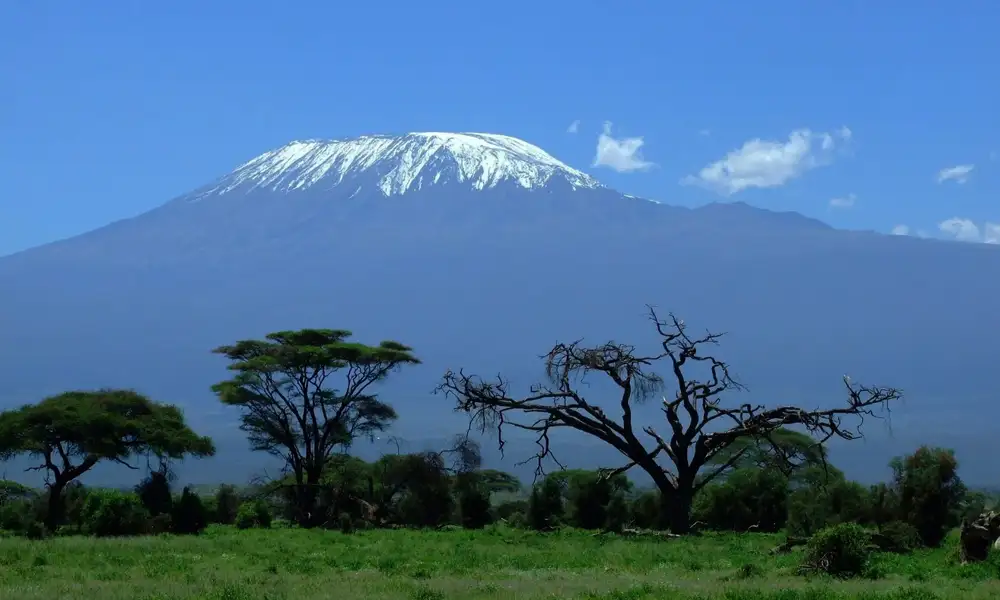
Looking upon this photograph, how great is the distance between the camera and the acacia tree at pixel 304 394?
161 ft

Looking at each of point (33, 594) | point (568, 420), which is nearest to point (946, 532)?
point (568, 420)

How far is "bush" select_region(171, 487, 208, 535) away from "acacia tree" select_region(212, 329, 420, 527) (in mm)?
7104

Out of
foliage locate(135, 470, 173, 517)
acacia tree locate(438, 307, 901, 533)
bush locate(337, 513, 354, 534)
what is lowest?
bush locate(337, 513, 354, 534)

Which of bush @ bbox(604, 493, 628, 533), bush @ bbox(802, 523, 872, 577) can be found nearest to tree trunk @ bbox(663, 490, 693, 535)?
bush @ bbox(604, 493, 628, 533)

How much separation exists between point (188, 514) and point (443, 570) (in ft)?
57.7

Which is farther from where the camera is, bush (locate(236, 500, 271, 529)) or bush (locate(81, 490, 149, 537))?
bush (locate(236, 500, 271, 529))

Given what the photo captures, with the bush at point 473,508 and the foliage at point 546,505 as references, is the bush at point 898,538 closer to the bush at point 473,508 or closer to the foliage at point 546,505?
the foliage at point 546,505

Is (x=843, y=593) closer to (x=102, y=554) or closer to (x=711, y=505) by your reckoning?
(x=102, y=554)

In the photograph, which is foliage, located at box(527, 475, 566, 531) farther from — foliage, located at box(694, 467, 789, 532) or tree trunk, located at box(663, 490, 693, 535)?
tree trunk, located at box(663, 490, 693, 535)

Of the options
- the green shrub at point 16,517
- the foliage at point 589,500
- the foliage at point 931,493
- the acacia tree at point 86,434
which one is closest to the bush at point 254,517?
the acacia tree at point 86,434

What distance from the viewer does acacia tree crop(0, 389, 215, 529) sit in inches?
1586

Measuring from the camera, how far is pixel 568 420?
37.3 metres

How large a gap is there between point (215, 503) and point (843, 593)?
3421 centimetres

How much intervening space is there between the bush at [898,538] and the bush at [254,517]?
21063mm
